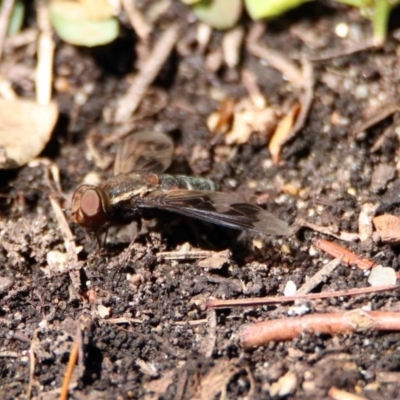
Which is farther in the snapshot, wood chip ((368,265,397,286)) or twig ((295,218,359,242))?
twig ((295,218,359,242))

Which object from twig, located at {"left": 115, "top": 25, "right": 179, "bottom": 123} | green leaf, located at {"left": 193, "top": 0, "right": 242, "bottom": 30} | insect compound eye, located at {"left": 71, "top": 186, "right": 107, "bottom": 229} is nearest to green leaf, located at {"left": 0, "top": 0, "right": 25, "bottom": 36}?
twig, located at {"left": 115, "top": 25, "right": 179, "bottom": 123}

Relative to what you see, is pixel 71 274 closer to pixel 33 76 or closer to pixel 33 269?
pixel 33 269

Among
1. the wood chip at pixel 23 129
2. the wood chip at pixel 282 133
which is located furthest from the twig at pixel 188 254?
the wood chip at pixel 23 129

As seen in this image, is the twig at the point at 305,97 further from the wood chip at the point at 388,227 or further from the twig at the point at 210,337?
the twig at the point at 210,337

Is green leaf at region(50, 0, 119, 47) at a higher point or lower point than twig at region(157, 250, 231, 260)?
higher

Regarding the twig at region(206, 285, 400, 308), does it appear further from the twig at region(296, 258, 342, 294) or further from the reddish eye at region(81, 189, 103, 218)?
the reddish eye at region(81, 189, 103, 218)

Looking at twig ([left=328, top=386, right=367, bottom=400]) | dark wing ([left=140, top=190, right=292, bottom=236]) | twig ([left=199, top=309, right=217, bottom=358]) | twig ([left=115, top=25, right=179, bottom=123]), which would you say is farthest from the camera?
twig ([left=115, top=25, right=179, bottom=123])

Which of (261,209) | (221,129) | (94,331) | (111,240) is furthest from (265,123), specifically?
(94,331)
